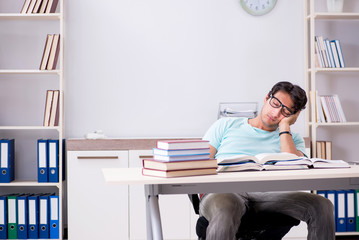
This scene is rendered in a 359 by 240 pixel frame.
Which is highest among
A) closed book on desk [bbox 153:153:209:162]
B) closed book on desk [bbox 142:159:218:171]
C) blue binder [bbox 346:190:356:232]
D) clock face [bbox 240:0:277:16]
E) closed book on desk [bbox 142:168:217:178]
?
clock face [bbox 240:0:277:16]

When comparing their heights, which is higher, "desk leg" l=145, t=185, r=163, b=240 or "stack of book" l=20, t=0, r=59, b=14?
"stack of book" l=20, t=0, r=59, b=14

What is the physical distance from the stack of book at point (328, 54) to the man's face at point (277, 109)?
57.9 inches

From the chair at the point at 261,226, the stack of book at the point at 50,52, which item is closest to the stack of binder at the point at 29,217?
the stack of book at the point at 50,52

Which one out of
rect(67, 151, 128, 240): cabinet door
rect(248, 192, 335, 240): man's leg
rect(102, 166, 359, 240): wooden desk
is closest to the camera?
rect(102, 166, 359, 240): wooden desk

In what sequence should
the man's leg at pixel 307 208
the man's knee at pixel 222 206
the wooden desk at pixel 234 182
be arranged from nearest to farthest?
the wooden desk at pixel 234 182 < the man's knee at pixel 222 206 < the man's leg at pixel 307 208

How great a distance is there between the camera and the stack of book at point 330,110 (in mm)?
3750

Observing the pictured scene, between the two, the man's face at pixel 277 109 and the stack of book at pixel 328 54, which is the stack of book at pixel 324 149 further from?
the man's face at pixel 277 109

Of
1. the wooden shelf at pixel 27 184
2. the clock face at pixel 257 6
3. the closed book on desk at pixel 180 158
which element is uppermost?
the clock face at pixel 257 6

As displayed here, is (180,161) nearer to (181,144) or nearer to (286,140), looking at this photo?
(181,144)

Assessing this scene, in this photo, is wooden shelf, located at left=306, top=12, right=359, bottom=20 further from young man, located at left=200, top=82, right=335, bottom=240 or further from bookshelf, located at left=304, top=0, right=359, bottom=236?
young man, located at left=200, top=82, right=335, bottom=240

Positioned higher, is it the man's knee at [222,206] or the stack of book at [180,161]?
the stack of book at [180,161]

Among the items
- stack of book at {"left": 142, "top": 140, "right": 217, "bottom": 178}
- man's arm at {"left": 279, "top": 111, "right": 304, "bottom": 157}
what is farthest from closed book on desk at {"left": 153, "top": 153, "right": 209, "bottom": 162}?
man's arm at {"left": 279, "top": 111, "right": 304, "bottom": 157}

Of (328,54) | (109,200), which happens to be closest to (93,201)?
(109,200)

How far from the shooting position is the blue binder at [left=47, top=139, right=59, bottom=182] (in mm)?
3520
